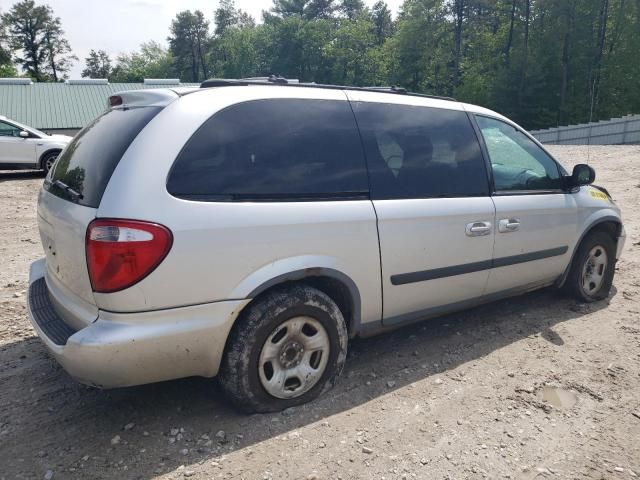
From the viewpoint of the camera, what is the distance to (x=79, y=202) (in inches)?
97.9

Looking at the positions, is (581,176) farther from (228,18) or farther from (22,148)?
(228,18)

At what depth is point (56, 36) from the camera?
64.9 meters

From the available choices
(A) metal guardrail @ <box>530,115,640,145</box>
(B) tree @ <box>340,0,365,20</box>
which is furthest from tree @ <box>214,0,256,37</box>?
(A) metal guardrail @ <box>530,115,640,145</box>

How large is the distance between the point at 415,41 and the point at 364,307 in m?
56.3

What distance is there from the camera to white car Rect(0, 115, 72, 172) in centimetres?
1220

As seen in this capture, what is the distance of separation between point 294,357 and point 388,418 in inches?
25.5

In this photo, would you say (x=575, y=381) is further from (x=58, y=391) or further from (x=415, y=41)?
(x=415, y=41)

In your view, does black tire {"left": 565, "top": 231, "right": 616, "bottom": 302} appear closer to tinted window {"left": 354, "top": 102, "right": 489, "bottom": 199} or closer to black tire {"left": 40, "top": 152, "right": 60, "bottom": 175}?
tinted window {"left": 354, "top": 102, "right": 489, "bottom": 199}

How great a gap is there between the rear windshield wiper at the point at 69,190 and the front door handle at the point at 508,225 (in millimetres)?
2772

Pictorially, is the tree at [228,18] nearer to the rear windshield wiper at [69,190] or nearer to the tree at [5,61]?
the tree at [5,61]

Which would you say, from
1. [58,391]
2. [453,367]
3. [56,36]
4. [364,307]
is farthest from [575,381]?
[56,36]

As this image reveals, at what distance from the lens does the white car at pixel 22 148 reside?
12.2m

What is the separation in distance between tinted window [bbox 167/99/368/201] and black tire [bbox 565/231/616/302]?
2.53 meters

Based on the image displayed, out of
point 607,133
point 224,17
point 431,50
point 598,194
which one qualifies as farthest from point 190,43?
point 598,194
